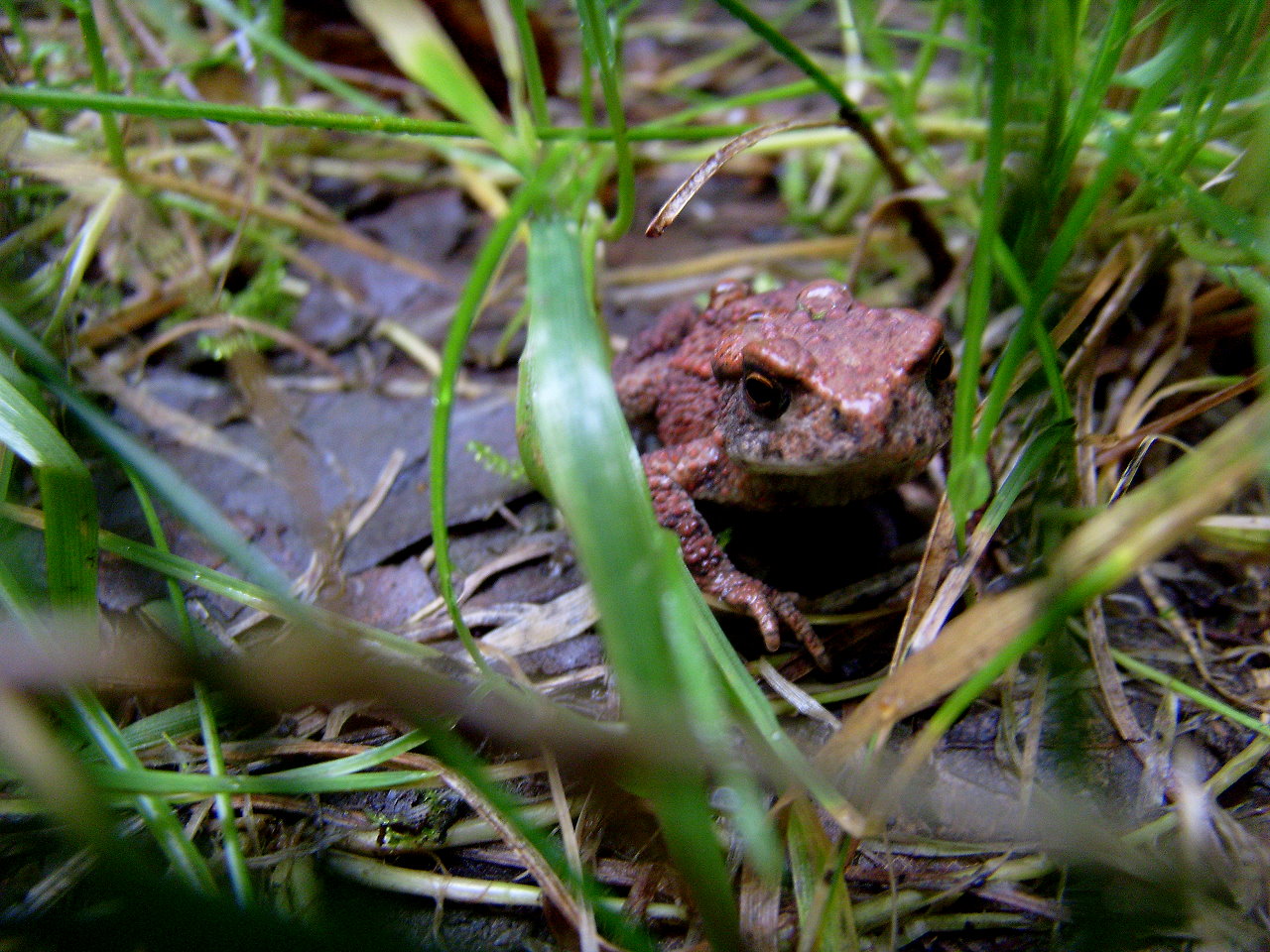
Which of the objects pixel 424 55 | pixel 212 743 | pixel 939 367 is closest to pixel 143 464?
pixel 212 743

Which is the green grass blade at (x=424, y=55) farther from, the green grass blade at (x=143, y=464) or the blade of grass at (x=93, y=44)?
the blade of grass at (x=93, y=44)

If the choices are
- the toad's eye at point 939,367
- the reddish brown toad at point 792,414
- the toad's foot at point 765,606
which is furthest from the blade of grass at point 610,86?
the toad's foot at point 765,606

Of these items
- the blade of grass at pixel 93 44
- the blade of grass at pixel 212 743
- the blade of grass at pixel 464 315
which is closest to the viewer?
the blade of grass at pixel 464 315

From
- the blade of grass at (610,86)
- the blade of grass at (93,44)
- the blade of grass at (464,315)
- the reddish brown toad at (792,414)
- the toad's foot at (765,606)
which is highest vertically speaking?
the blade of grass at (93,44)

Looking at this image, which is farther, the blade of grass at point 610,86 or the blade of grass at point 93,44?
the blade of grass at point 93,44

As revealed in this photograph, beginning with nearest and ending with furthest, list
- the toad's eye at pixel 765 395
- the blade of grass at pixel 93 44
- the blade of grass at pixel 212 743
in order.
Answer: the blade of grass at pixel 212 743, the toad's eye at pixel 765 395, the blade of grass at pixel 93 44

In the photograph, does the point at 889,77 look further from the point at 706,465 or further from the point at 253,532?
the point at 253,532

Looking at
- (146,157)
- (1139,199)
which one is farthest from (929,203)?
(146,157)

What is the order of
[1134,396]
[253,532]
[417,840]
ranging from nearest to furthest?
[417,840] < [1134,396] < [253,532]
